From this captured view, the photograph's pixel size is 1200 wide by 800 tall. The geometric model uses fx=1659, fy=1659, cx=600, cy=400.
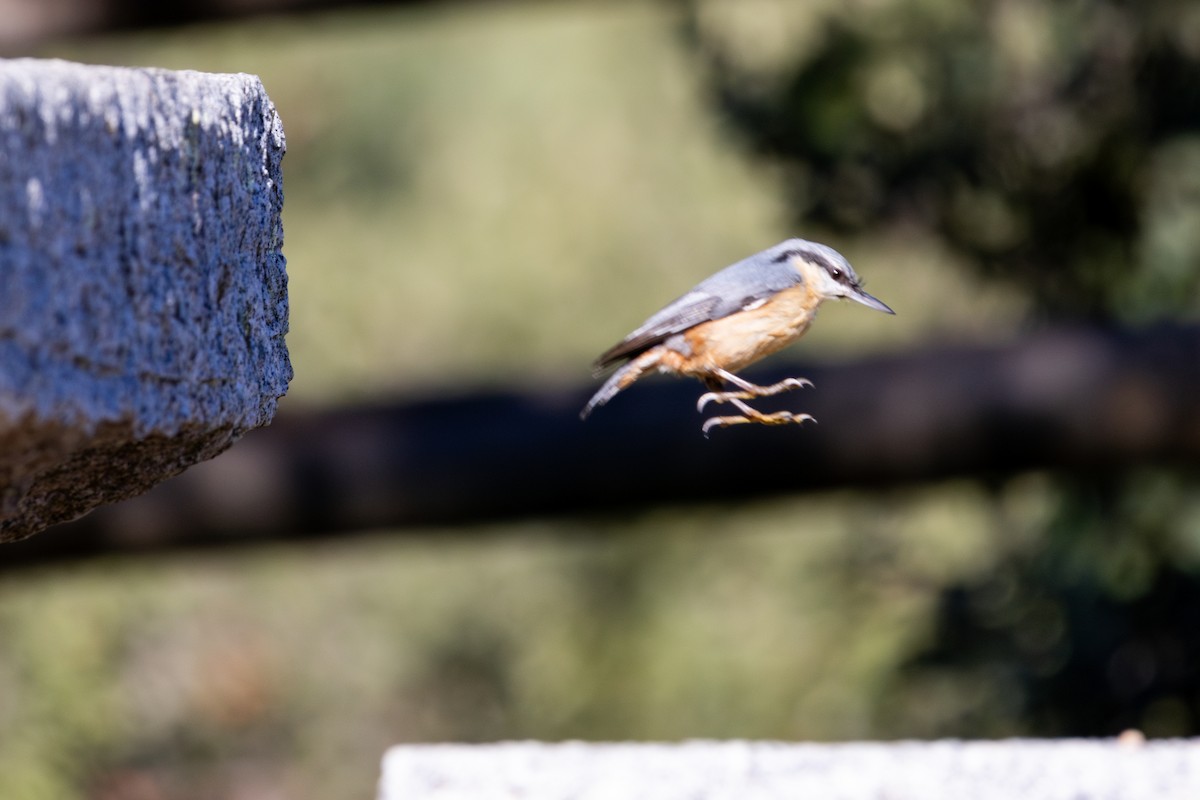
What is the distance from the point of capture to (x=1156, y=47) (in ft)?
9.93

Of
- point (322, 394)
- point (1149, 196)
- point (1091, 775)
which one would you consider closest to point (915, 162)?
point (1149, 196)

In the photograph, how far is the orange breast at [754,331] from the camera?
46.9 inches

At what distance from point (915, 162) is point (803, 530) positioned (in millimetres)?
2392

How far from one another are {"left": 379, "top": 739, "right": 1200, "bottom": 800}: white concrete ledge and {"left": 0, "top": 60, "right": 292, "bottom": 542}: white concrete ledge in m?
0.63

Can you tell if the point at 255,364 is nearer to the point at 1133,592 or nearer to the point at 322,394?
the point at 1133,592

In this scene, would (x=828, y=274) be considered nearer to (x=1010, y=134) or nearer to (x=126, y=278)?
(x=126, y=278)

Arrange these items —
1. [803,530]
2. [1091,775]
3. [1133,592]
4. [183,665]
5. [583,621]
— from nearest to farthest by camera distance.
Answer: [1091,775] < [1133,592] < [183,665] < [583,621] < [803,530]

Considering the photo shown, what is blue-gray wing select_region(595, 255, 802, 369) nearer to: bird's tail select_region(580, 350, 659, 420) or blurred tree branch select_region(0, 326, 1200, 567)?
bird's tail select_region(580, 350, 659, 420)

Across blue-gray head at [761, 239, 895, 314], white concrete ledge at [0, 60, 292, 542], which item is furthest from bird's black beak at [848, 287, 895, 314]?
white concrete ledge at [0, 60, 292, 542]

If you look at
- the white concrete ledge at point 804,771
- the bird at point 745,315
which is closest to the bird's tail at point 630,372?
the bird at point 745,315

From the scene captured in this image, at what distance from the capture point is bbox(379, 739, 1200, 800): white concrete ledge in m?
1.56

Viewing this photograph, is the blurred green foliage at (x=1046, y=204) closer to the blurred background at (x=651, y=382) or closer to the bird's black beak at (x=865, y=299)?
the blurred background at (x=651, y=382)

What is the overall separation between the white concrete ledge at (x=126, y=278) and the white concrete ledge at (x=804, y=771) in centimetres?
63

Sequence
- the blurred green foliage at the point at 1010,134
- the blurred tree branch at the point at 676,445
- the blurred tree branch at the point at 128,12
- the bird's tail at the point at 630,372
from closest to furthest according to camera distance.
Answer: the bird's tail at the point at 630,372 → the blurred tree branch at the point at 676,445 → the blurred tree branch at the point at 128,12 → the blurred green foliage at the point at 1010,134
